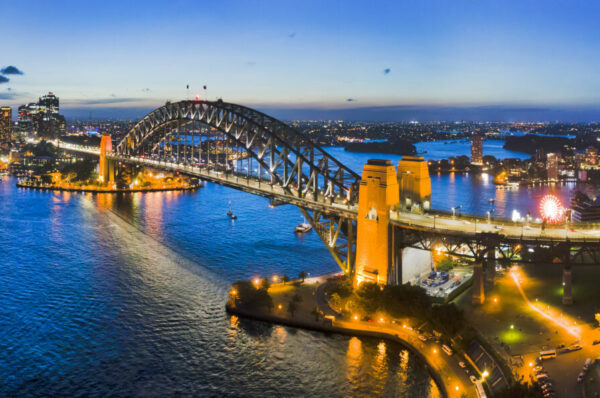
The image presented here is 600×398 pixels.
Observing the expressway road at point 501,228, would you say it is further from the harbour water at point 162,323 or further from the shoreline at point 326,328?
the harbour water at point 162,323

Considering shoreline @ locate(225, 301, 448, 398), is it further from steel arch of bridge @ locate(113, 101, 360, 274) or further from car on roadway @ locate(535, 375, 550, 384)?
steel arch of bridge @ locate(113, 101, 360, 274)

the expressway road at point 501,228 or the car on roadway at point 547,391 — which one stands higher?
the expressway road at point 501,228

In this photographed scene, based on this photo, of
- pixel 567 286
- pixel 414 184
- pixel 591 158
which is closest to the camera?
pixel 567 286

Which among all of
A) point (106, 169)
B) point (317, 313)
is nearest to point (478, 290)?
point (317, 313)

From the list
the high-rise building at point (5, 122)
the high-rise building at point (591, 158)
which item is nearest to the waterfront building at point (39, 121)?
the high-rise building at point (5, 122)

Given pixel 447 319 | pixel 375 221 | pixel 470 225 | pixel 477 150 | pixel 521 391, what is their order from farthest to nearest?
pixel 477 150 < pixel 375 221 < pixel 470 225 < pixel 447 319 < pixel 521 391

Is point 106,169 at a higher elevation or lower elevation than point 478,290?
higher

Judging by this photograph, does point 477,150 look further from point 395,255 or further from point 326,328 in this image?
point 326,328

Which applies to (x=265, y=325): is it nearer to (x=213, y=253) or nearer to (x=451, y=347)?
(x=451, y=347)
